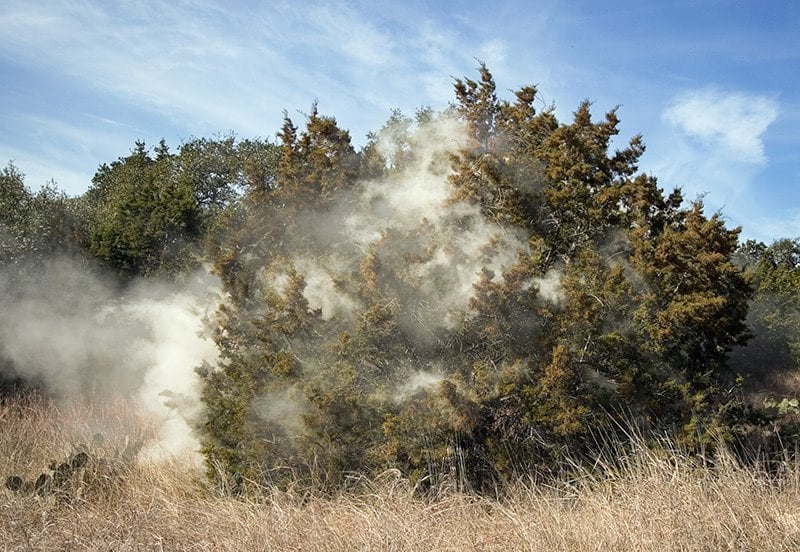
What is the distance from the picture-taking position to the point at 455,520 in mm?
5434

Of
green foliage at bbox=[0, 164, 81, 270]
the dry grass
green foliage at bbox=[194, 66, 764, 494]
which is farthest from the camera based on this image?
green foliage at bbox=[0, 164, 81, 270]

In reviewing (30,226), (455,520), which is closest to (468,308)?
(455,520)

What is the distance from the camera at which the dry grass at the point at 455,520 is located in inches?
187

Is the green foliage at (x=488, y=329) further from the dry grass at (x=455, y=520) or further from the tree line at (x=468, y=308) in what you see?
the dry grass at (x=455, y=520)

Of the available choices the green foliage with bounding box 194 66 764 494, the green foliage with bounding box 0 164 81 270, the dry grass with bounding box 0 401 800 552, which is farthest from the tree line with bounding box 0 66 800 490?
the green foliage with bounding box 0 164 81 270

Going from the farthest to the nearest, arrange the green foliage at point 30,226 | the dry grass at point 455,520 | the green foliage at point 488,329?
the green foliage at point 30,226
the green foliage at point 488,329
the dry grass at point 455,520

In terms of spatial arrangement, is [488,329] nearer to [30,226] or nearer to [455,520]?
[455,520]

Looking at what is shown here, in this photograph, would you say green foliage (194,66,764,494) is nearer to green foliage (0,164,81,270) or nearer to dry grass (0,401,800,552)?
dry grass (0,401,800,552)

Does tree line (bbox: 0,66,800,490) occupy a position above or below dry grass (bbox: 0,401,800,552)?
above

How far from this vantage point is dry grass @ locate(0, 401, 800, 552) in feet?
15.6

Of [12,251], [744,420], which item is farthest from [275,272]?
[12,251]

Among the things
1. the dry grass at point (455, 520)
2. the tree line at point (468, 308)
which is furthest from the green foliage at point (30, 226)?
the dry grass at point (455, 520)

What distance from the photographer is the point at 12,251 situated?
13227 mm

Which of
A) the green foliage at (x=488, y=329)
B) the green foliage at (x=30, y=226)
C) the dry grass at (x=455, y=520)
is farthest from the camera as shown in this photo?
the green foliage at (x=30, y=226)
